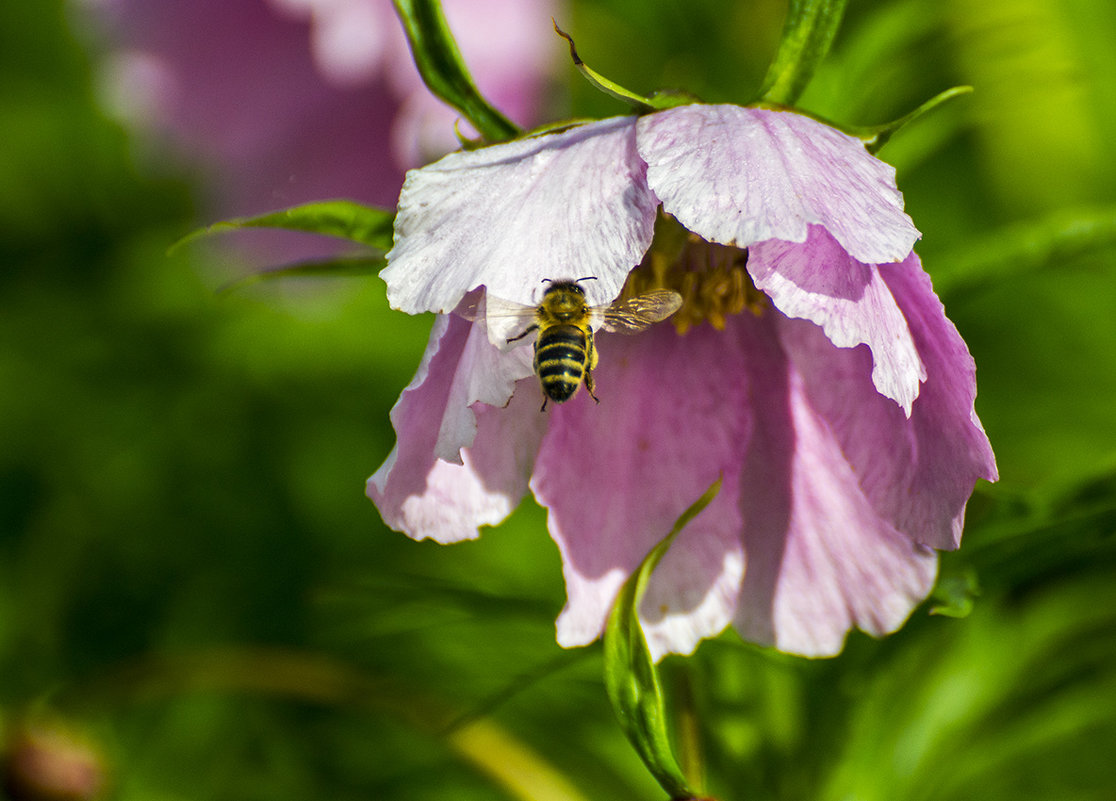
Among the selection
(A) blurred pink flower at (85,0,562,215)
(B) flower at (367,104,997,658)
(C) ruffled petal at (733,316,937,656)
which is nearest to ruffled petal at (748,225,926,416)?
(B) flower at (367,104,997,658)

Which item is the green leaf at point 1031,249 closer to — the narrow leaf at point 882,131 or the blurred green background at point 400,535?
the blurred green background at point 400,535

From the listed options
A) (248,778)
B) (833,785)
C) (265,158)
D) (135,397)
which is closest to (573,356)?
(833,785)

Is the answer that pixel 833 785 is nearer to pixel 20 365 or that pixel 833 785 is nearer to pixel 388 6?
pixel 388 6

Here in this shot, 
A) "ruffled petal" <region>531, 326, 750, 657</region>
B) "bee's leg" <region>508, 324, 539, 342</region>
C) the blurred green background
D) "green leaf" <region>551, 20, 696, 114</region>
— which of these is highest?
"green leaf" <region>551, 20, 696, 114</region>

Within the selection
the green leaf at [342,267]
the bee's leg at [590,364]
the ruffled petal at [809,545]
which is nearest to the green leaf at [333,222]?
the green leaf at [342,267]

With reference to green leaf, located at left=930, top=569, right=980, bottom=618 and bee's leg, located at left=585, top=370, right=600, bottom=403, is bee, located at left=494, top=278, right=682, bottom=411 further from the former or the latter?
green leaf, located at left=930, top=569, right=980, bottom=618

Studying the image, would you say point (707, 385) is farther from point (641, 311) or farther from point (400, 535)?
point (400, 535)
